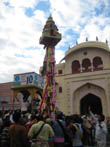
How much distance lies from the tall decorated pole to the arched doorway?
8.31m

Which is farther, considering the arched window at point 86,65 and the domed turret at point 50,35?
the arched window at point 86,65

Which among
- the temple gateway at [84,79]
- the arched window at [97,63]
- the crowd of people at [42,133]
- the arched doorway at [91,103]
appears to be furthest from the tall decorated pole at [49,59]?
the arched doorway at [91,103]

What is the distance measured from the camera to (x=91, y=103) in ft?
66.4

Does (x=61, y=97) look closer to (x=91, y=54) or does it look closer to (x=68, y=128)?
(x=91, y=54)

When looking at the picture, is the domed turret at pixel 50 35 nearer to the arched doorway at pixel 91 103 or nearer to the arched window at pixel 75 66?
the arched window at pixel 75 66

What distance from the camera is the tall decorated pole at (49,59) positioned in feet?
40.2

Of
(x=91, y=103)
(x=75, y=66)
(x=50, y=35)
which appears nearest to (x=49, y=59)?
(x=50, y=35)

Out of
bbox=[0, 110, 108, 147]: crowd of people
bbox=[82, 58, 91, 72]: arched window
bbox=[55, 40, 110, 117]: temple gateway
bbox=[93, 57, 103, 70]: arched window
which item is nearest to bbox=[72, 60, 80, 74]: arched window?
bbox=[55, 40, 110, 117]: temple gateway

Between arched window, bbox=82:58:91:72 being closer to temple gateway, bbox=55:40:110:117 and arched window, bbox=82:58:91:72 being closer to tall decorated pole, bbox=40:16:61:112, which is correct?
temple gateway, bbox=55:40:110:117

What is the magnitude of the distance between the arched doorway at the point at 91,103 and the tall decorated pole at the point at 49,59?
8311 mm

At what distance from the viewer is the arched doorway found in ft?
65.1

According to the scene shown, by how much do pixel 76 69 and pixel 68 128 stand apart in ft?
53.4

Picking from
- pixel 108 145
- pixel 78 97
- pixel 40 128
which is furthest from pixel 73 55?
pixel 40 128

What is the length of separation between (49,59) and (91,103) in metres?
9.73
